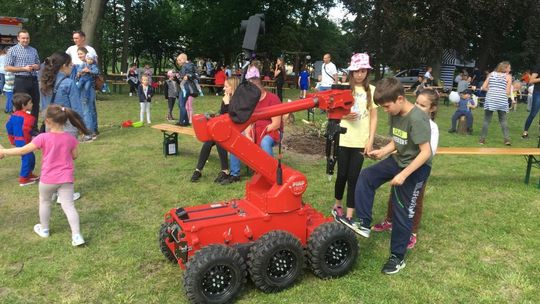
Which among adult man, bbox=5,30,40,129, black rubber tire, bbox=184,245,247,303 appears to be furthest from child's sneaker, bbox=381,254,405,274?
adult man, bbox=5,30,40,129

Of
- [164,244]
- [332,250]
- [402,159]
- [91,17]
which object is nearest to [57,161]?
[164,244]

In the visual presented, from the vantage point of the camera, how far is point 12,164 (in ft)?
23.7

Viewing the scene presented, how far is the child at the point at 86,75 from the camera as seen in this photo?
29.1 ft

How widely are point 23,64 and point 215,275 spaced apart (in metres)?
7.23

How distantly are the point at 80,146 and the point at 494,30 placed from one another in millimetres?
26980

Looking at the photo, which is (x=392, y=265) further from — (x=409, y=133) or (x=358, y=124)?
(x=358, y=124)

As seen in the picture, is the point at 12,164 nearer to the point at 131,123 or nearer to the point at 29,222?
the point at 29,222

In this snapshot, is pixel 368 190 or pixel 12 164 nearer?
pixel 368 190

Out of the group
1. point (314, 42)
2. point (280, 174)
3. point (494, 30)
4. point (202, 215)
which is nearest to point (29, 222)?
point (202, 215)

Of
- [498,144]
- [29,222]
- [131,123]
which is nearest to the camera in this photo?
[29,222]

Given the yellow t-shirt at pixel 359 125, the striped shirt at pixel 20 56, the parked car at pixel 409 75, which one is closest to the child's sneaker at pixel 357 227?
the yellow t-shirt at pixel 359 125

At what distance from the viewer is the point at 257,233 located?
11.7ft

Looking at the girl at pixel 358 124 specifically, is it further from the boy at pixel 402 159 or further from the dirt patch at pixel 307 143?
the dirt patch at pixel 307 143

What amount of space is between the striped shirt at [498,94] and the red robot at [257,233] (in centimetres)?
780
